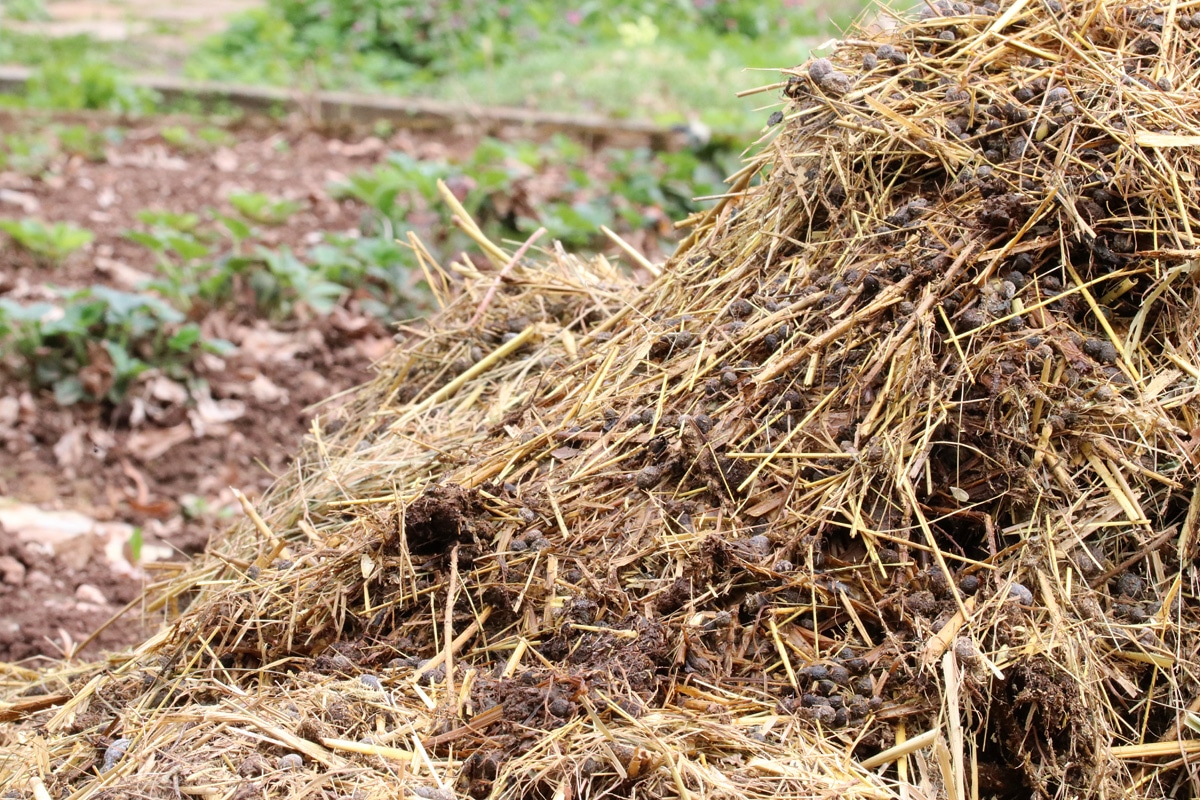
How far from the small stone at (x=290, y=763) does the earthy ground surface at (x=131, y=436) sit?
0.75 meters

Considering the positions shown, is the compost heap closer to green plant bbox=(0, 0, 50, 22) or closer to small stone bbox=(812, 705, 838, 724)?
small stone bbox=(812, 705, 838, 724)

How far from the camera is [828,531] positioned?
1.95 meters

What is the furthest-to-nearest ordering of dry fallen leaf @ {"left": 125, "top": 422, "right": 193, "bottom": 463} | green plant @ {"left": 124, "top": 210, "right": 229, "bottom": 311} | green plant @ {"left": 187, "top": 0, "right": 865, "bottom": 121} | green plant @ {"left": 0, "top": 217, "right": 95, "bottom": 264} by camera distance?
green plant @ {"left": 187, "top": 0, "right": 865, "bottom": 121}
green plant @ {"left": 0, "top": 217, "right": 95, "bottom": 264}
green plant @ {"left": 124, "top": 210, "right": 229, "bottom": 311}
dry fallen leaf @ {"left": 125, "top": 422, "right": 193, "bottom": 463}

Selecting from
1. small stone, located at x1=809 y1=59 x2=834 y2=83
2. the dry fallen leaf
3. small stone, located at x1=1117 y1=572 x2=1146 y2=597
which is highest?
small stone, located at x1=809 y1=59 x2=834 y2=83

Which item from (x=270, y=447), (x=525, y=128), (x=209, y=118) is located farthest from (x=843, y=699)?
(x=209, y=118)

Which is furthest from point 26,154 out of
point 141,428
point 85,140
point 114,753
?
point 114,753

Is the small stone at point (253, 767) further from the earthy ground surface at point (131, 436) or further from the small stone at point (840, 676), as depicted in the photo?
the small stone at point (840, 676)

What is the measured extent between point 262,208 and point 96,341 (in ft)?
4.82

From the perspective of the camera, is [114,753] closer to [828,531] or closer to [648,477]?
[648,477]

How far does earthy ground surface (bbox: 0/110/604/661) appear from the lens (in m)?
3.08

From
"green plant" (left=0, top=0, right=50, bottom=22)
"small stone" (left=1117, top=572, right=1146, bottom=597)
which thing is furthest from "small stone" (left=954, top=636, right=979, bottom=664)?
"green plant" (left=0, top=0, right=50, bottom=22)

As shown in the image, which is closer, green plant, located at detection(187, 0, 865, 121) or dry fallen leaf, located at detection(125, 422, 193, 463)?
dry fallen leaf, located at detection(125, 422, 193, 463)

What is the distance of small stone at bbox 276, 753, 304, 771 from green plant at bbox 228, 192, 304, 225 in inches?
150

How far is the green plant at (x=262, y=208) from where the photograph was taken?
5035 millimetres
